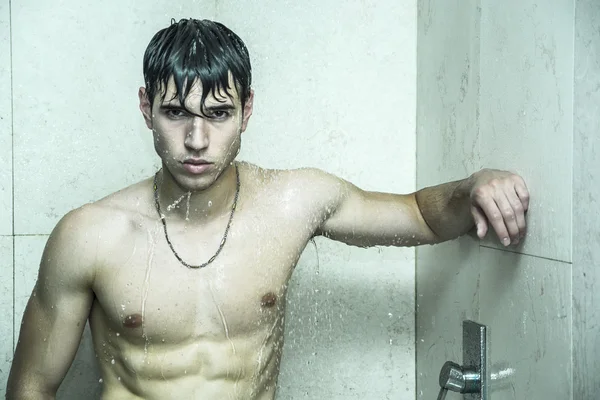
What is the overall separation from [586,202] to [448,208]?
397mm

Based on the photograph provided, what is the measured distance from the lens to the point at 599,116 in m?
0.85

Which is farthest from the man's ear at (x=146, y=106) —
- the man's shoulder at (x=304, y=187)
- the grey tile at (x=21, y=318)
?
the grey tile at (x=21, y=318)

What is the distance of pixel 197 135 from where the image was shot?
1177 millimetres

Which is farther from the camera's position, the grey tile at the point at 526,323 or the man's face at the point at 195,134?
the man's face at the point at 195,134

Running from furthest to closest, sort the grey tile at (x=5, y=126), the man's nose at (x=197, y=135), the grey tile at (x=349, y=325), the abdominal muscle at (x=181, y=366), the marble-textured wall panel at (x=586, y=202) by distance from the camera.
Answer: the grey tile at (x=349, y=325) → the grey tile at (x=5, y=126) → the abdominal muscle at (x=181, y=366) → the man's nose at (x=197, y=135) → the marble-textured wall panel at (x=586, y=202)

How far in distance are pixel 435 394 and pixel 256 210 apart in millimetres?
586

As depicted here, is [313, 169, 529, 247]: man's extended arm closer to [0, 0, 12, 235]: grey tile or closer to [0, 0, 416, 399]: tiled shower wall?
[0, 0, 416, 399]: tiled shower wall

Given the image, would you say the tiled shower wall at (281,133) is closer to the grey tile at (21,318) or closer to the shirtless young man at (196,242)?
the grey tile at (21,318)

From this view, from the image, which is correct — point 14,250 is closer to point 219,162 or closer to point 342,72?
point 219,162

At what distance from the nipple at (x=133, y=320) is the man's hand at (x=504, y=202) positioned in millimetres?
609

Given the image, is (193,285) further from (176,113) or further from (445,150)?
(445,150)

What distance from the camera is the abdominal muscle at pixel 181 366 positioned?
1.28m

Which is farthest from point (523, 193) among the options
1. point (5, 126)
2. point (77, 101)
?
point (5, 126)

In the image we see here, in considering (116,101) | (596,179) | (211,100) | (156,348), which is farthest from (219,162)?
(596,179)
